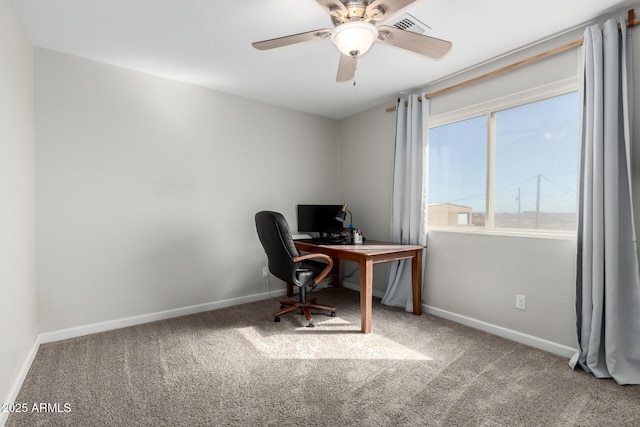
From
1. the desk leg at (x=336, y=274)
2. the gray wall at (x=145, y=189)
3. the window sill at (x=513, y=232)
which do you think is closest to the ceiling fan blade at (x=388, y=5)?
the window sill at (x=513, y=232)

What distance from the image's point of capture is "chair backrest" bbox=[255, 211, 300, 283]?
273cm

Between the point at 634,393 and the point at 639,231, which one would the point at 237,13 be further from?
the point at 634,393

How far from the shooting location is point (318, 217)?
12.8 ft

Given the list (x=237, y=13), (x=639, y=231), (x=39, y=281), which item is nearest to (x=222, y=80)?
(x=237, y=13)

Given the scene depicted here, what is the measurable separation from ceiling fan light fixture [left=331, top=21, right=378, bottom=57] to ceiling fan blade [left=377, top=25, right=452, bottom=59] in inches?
3.9

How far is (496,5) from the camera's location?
1962 mm

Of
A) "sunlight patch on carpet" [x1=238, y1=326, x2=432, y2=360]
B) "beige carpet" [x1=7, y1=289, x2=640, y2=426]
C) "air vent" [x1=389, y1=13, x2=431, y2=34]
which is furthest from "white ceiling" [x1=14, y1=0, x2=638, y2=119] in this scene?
"sunlight patch on carpet" [x1=238, y1=326, x2=432, y2=360]

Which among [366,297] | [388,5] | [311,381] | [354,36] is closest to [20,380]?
[311,381]

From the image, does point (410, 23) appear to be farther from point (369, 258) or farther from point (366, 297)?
point (366, 297)

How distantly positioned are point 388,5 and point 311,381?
2.15 metres

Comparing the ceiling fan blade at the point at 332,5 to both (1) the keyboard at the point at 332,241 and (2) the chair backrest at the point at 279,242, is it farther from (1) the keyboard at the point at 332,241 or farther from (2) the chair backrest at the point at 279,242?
(1) the keyboard at the point at 332,241

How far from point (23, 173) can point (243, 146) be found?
6.31 ft

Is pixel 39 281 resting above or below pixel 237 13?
below

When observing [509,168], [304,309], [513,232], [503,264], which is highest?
[509,168]
